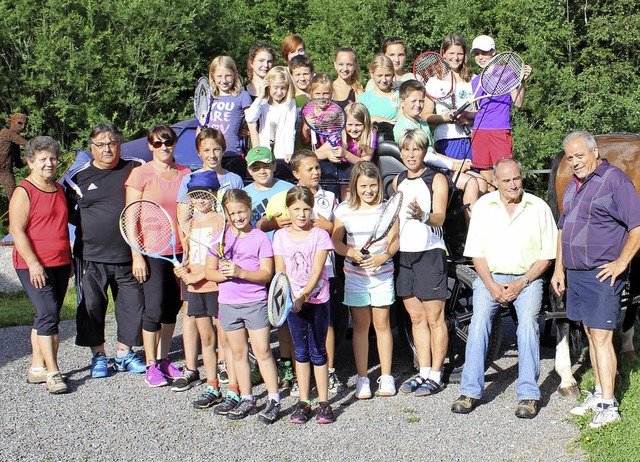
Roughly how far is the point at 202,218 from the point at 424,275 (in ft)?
5.79

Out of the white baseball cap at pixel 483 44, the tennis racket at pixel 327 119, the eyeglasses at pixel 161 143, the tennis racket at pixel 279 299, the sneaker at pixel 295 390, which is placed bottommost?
the sneaker at pixel 295 390

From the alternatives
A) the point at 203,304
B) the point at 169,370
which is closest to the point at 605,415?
the point at 203,304

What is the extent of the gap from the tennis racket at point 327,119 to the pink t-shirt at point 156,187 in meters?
1.22

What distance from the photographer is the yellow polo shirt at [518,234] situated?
593 cm

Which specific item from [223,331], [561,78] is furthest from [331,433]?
[561,78]

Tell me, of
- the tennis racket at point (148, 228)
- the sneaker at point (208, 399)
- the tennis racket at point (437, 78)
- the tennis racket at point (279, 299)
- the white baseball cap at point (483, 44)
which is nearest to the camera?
the tennis racket at point (279, 299)

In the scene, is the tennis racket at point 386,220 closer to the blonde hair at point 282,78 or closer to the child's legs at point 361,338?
the child's legs at point 361,338

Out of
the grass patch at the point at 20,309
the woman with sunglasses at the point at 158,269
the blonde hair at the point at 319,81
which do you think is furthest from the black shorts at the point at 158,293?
the grass patch at the point at 20,309

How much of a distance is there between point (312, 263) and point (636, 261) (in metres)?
2.94

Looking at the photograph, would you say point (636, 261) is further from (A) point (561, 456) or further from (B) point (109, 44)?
(B) point (109, 44)

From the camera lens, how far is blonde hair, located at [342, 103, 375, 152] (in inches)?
263

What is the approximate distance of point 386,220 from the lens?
5781 millimetres

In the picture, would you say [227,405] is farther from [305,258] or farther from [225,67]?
[225,67]

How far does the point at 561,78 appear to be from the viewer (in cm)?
2125
